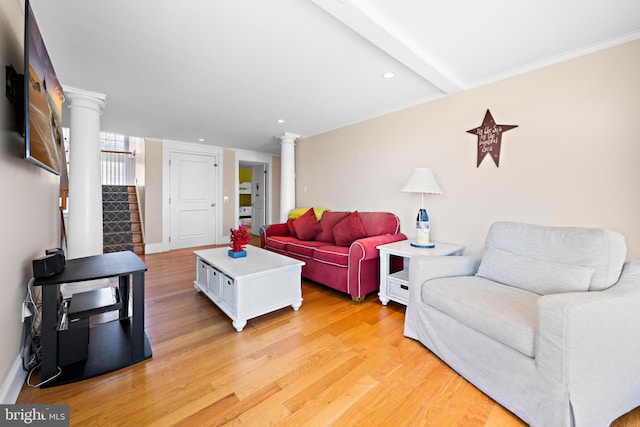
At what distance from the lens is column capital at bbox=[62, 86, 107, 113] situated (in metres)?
2.68

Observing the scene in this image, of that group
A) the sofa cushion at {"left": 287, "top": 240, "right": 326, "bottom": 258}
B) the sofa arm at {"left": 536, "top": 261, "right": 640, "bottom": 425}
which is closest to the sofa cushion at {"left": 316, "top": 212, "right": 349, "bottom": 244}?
the sofa cushion at {"left": 287, "top": 240, "right": 326, "bottom": 258}

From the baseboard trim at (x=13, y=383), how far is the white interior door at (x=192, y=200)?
398 centimetres

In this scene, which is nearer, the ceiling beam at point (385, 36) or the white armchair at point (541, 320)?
the white armchair at point (541, 320)

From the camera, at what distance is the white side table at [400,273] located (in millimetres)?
2471

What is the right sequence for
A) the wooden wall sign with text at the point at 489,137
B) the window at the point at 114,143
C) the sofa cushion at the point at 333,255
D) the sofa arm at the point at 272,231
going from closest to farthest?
the wooden wall sign with text at the point at 489,137 < the sofa cushion at the point at 333,255 < the sofa arm at the point at 272,231 < the window at the point at 114,143

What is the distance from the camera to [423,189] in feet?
8.79

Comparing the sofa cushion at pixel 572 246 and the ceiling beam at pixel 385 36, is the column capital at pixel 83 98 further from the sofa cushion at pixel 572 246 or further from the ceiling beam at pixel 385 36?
the sofa cushion at pixel 572 246

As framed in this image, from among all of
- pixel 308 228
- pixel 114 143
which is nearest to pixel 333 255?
pixel 308 228

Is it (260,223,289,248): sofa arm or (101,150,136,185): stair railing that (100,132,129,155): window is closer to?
(101,150,136,185): stair railing

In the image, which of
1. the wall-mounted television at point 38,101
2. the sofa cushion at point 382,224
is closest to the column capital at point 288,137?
the sofa cushion at point 382,224

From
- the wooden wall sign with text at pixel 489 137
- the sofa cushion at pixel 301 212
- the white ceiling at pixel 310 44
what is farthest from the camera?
the sofa cushion at pixel 301 212

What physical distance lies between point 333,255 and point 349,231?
1.38 ft

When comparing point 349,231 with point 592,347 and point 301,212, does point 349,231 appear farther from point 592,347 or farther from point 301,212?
point 592,347

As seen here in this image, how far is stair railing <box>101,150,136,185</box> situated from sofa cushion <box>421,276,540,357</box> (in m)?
7.78
